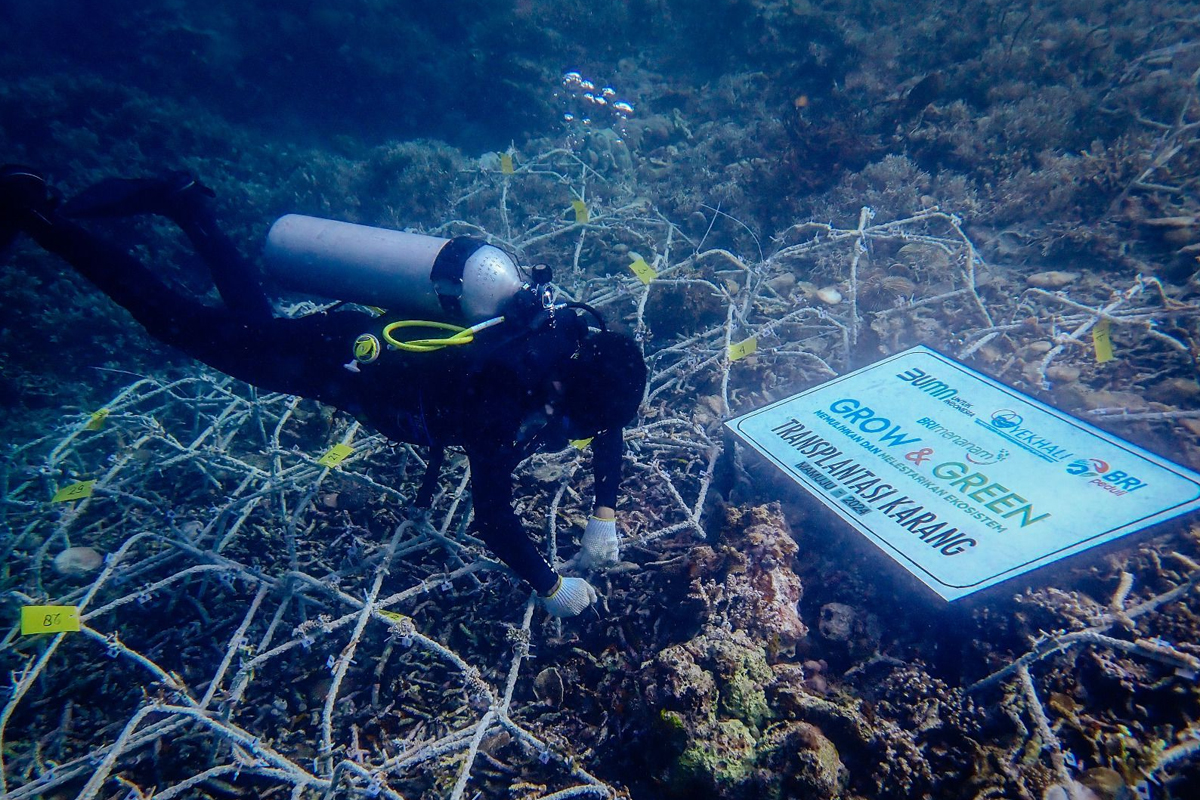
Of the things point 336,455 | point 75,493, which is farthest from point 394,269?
point 75,493

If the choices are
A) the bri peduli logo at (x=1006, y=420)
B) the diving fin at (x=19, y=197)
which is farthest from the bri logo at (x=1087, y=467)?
the diving fin at (x=19, y=197)

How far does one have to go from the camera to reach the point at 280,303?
728 cm

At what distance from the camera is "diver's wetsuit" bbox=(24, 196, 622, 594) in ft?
8.47

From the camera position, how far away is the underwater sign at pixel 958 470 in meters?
2.30

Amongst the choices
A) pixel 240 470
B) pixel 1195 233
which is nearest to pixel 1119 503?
pixel 1195 233

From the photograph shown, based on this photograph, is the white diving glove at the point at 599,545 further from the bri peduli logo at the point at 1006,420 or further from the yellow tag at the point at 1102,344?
the yellow tag at the point at 1102,344

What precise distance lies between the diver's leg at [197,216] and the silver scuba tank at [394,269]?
3.63 ft

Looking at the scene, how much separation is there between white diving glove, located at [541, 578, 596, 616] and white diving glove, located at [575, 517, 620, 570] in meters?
0.19

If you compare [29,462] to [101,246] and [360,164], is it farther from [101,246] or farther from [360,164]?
[360,164]

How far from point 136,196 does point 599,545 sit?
14.3 ft

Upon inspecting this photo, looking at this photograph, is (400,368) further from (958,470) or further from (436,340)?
(958,470)

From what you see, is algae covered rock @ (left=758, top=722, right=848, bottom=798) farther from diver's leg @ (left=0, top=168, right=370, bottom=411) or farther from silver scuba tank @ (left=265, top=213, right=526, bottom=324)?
diver's leg @ (left=0, top=168, right=370, bottom=411)

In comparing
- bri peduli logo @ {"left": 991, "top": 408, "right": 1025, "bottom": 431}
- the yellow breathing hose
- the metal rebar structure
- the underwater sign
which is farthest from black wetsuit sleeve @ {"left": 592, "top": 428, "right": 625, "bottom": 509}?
bri peduli logo @ {"left": 991, "top": 408, "right": 1025, "bottom": 431}

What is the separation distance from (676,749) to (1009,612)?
5.81 feet
